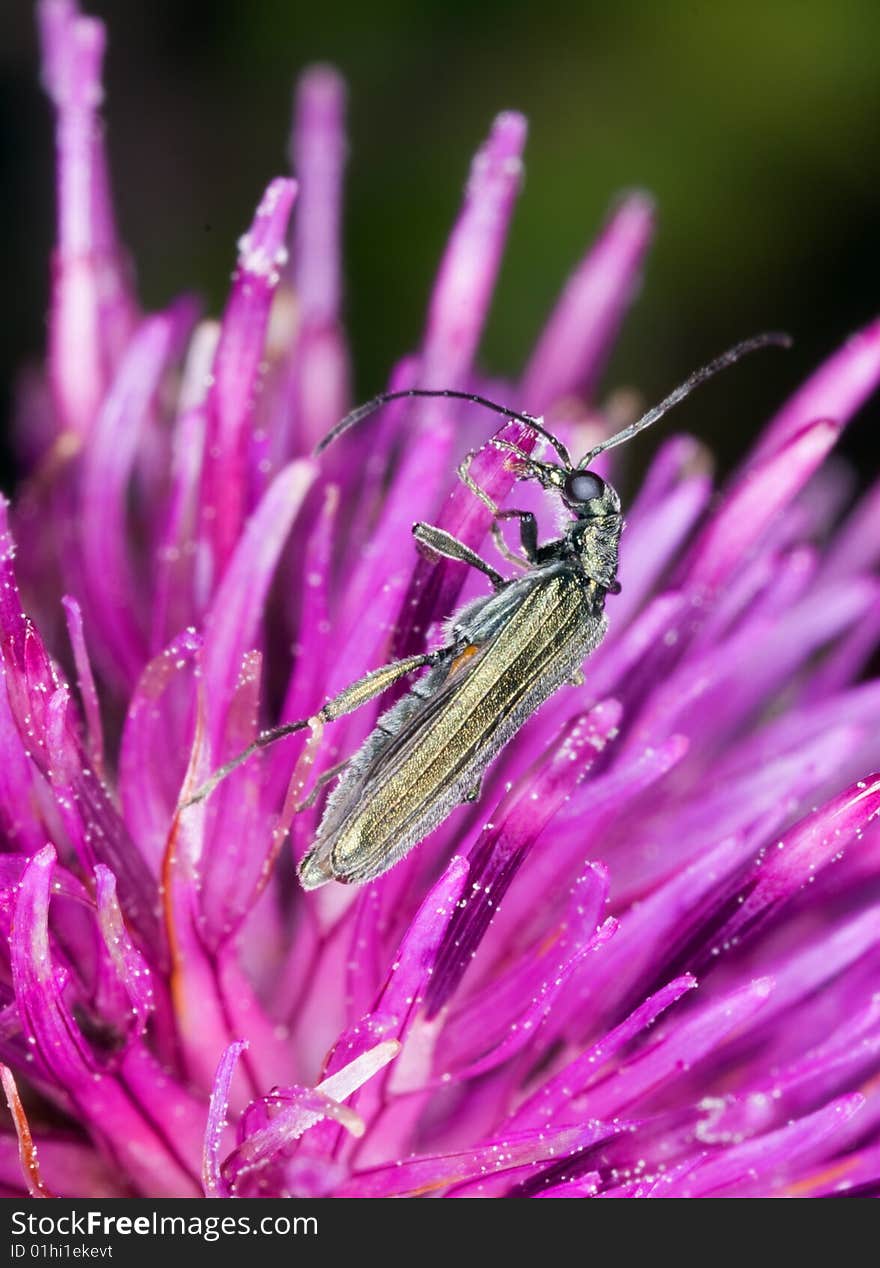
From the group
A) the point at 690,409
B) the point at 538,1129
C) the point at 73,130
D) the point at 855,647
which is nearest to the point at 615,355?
the point at 690,409

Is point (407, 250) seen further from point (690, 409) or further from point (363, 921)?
point (363, 921)

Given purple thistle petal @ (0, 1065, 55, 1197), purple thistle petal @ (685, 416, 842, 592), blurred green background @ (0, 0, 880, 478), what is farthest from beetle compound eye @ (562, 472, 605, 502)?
blurred green background @ (0, 0, 880, 478)

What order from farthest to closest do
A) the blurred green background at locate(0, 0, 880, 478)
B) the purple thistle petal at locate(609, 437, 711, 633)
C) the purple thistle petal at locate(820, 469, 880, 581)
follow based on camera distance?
the blurred green background at locate(0, 0, 880, 478) < the purple thistle petal at locate(820, 469, 880, 581) < the purple thistle petal at locate(609, 437, 711, 633)

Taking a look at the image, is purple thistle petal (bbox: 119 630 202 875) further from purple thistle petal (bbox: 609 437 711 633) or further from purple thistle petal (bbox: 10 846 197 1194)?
purple thistle petal (bbox: 609 437 711 633)

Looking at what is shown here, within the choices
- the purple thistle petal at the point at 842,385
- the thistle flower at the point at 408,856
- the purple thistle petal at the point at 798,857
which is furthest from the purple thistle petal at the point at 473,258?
the purple thistle petal at the point at 798,857

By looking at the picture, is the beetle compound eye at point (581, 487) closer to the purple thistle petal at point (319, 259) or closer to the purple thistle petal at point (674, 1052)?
the purple thistle petal at point (674, 1052)

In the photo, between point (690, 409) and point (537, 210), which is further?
point (537, 210)
